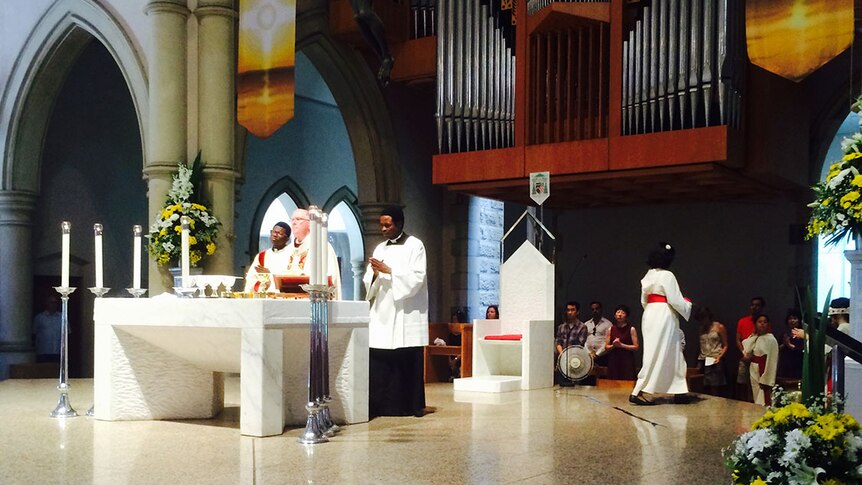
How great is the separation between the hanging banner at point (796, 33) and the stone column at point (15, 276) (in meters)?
9.50

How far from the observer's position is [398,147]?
13.9 meters

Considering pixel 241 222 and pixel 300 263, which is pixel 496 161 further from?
pixel 241 222

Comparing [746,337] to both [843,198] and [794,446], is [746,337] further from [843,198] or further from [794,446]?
[794,446]

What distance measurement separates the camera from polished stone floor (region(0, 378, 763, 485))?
4.51 metres

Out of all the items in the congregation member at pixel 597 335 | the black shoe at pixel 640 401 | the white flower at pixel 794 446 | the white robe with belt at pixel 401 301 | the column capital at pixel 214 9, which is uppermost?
the column capital at pixel 214 9

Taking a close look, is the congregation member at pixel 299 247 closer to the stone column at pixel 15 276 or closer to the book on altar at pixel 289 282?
the book on altar at pixel 289 282

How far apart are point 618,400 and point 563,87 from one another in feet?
12.3

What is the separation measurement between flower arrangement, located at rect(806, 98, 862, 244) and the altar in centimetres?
292

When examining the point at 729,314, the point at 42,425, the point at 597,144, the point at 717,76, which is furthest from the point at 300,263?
the point at 729,314

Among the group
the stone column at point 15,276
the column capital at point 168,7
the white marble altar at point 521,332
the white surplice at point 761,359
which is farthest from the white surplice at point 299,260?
the stone column at point 15,276

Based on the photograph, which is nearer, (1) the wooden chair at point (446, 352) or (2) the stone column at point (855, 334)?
(2) the stone column at point (855, 334)

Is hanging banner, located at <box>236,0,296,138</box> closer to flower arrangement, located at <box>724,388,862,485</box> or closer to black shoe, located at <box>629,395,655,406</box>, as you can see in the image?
black shoe, located at <box>629,395,655,406</box>

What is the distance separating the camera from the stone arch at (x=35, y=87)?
1199 centimetres

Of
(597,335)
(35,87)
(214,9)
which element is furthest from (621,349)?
(35,87)
